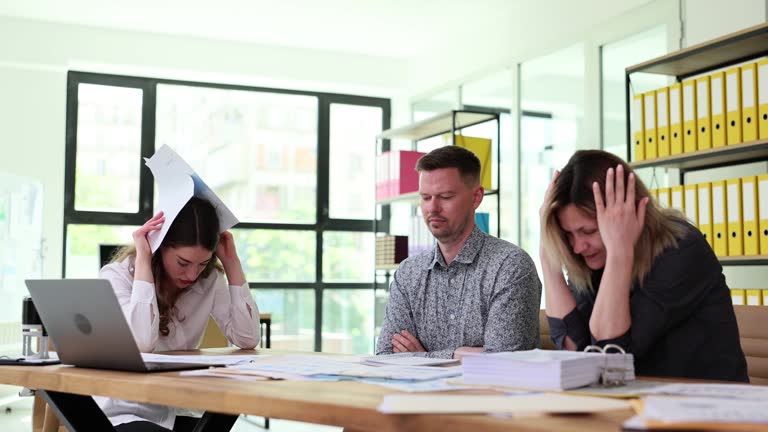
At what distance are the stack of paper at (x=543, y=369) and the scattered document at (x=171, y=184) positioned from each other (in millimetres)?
891

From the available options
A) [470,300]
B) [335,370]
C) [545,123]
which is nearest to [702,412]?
[335,370]

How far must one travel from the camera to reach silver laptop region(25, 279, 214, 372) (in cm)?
150

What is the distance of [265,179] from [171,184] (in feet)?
16.1

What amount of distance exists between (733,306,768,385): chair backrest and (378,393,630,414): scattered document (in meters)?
0.99

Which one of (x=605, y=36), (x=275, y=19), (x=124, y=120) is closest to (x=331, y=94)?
(x=275, y=19)

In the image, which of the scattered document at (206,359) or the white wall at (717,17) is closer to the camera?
the scattered document at (206,359)

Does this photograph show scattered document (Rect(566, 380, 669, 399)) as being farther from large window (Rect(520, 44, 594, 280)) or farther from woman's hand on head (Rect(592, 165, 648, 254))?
large window (Rect(520, 44, 594, 280))

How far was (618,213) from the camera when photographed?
1.67 m

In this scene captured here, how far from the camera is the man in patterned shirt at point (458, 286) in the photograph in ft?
7.69

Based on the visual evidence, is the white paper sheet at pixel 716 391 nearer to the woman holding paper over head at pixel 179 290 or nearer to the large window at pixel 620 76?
the woman holding paper over head at pixel 179 290

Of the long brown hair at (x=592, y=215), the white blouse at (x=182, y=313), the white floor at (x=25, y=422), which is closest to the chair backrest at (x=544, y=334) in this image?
the long brown hair at (x=592, y=215)

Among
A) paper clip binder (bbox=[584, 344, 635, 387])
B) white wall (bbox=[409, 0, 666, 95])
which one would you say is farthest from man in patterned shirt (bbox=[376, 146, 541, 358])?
white wall (bbox=[409, 0, 666, 95])

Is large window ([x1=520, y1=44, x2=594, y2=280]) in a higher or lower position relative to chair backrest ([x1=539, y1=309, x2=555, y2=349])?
higher

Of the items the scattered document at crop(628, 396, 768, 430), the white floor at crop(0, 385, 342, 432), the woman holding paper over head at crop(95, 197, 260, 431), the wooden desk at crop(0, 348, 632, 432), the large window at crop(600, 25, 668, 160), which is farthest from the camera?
the white floor at crop(0, 385, 342, 432)
